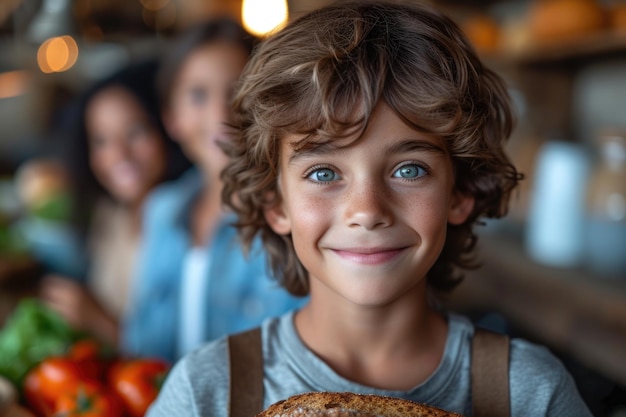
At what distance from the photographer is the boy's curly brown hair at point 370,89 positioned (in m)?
0.82

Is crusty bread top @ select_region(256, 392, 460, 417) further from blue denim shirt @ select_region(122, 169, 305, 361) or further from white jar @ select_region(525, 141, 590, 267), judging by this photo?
white jar @ select_region(525, 141, 590, 267)

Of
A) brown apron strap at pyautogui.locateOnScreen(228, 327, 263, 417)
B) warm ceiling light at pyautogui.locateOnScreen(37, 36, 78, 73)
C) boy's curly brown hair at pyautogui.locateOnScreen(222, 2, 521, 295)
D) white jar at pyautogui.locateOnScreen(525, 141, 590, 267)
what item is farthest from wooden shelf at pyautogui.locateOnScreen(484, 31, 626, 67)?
warm ceiling light at pyautogui.locateOnScreen(37, 36, 78, 73)

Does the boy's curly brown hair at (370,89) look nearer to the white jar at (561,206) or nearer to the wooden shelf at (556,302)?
the wooden shelf at (556,302)

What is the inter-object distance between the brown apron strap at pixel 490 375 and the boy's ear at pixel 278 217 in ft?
0.97

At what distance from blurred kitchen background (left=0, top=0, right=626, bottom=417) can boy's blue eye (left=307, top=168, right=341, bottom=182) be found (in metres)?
0.41

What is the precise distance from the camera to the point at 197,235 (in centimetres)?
217

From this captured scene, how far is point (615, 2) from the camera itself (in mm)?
2596

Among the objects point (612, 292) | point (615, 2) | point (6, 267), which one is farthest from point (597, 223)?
point (6, 267)

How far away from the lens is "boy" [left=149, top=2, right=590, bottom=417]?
0.82 metres

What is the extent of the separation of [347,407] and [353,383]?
14cm

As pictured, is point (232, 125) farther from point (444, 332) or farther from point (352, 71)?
point (444, 332)

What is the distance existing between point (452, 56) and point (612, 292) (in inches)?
53.7

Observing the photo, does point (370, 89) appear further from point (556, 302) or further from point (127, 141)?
point (127, 141)

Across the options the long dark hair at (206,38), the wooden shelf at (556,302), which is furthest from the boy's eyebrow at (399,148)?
the long dark hair at (206,38)
